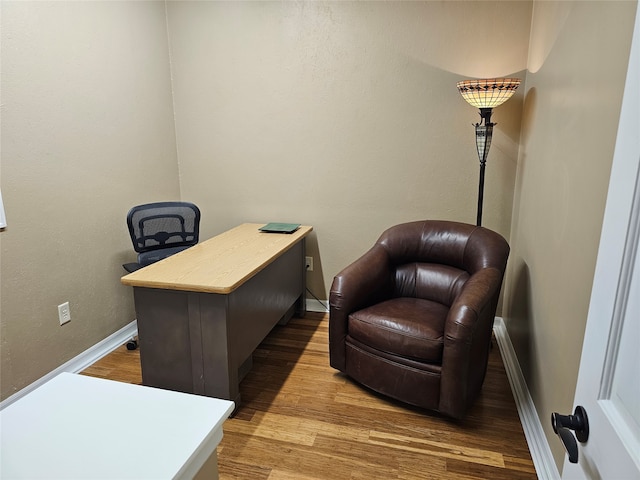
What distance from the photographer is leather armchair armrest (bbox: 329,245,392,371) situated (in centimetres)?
236

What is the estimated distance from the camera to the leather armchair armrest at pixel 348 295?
2.36 metres

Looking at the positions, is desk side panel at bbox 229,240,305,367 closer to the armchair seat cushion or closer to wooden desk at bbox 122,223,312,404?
wooden desk at bbox 122,223,312,404

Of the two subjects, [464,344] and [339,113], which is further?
[339,113]

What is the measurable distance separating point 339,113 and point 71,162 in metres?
1.81

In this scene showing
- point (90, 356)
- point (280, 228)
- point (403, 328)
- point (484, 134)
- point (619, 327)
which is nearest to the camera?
point (619, 327)

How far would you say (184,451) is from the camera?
701mm

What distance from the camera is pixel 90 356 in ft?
8.91

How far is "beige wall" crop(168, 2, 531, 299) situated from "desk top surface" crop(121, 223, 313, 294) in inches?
21.3

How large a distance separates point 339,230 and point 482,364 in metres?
1.51

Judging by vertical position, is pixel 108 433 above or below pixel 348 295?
above

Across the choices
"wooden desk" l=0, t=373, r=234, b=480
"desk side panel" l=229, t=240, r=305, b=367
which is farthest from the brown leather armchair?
"wooden desk" l=0, t=373, r=234, b=480

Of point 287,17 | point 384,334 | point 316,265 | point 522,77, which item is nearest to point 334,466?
point 384,334

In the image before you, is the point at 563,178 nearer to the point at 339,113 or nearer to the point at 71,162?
the point at 339,113

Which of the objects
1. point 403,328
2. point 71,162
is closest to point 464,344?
point 403,328
